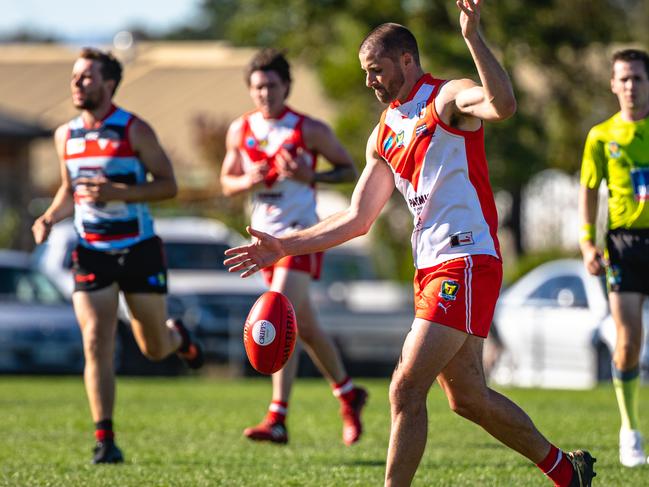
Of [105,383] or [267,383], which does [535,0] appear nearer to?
[267,383]

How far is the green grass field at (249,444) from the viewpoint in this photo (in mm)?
8102

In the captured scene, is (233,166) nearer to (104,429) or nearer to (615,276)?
(104,429)

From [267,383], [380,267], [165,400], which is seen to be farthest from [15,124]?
[165,400]

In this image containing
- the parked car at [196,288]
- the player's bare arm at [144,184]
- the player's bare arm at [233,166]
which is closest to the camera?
the player's bare arm at [144,184]

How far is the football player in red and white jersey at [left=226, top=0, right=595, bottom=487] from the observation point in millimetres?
6395

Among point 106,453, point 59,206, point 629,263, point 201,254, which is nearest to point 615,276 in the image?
point 629,263

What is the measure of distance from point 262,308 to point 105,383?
6.92 feet

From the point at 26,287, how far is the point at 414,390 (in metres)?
14.6

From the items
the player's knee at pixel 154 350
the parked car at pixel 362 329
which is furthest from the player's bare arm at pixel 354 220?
the parked car at pixel 362 329

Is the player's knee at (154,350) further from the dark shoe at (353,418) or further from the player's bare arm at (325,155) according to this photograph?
the player's bare arm at (325,155)

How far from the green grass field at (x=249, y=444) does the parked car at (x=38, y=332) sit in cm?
Result: 402

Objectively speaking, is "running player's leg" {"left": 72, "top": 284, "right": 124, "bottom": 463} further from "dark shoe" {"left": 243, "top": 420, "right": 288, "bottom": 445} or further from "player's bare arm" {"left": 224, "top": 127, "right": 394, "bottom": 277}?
"player's bare arm" {"left": 224, "top": 127, "right": 394, "bottom": 277}

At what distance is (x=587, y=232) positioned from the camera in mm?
9039

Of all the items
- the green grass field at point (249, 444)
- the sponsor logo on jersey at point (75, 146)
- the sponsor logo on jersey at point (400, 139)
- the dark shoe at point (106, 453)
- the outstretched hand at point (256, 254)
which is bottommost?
the green grass field at point (249, 444)
